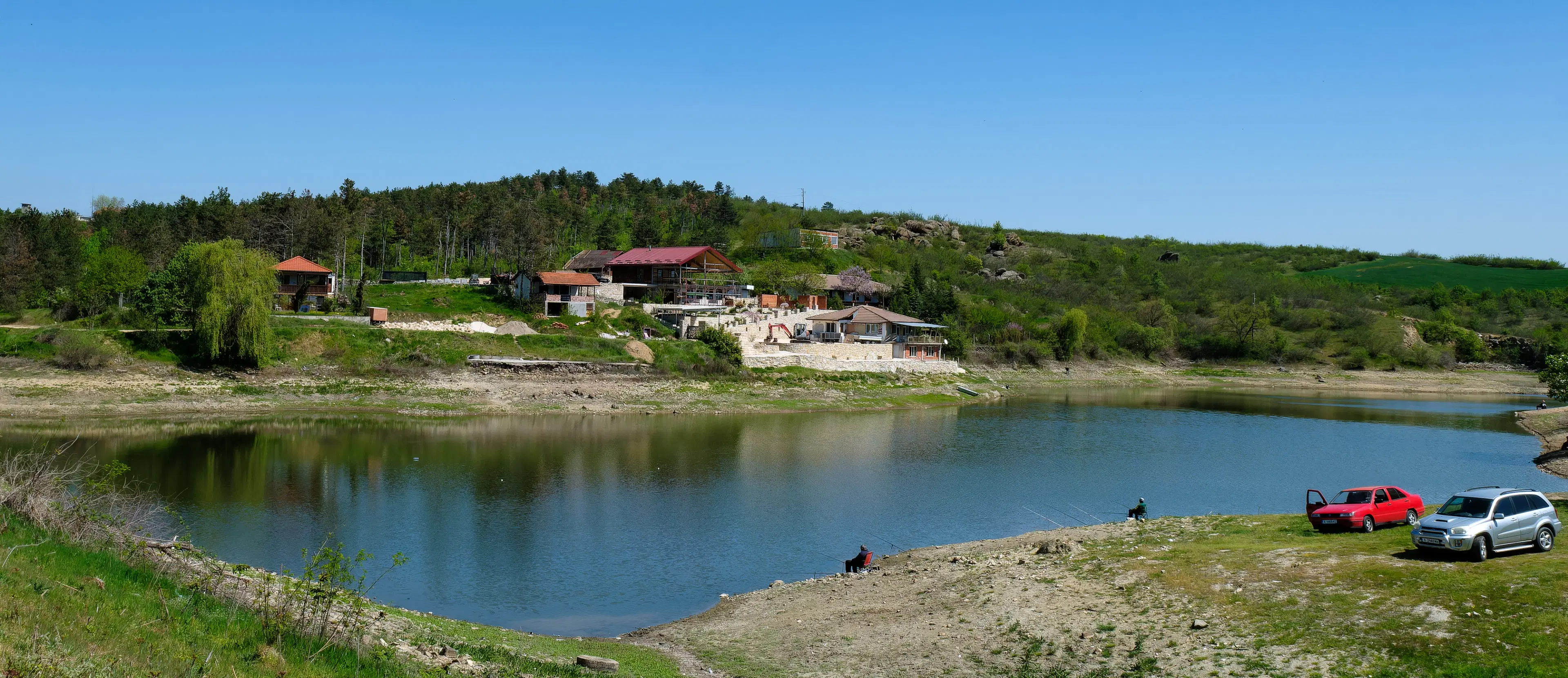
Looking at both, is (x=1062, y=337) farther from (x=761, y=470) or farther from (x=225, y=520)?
(x=225, y=520)

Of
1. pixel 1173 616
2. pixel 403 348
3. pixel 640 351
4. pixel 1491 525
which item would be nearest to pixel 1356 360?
pixel 640 351

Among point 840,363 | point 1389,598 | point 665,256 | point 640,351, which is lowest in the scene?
point 840,363

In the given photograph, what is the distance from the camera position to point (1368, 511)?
2356 cm

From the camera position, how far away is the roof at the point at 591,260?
100 m

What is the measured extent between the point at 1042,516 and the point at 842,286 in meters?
77.3

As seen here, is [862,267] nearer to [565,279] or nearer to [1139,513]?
[565,279]

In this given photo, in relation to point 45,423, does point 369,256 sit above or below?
above

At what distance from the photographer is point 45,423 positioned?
46.8 meters

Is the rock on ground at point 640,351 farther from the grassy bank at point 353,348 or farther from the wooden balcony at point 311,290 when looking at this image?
the wooden balcony at point 311,290

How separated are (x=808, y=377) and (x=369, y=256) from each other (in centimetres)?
6432

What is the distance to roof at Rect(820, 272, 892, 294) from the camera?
111 m

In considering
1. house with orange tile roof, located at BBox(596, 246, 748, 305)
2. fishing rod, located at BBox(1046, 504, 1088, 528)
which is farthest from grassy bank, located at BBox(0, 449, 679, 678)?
house with orange tile roof, located at BBox(596, 246, 748, 305)

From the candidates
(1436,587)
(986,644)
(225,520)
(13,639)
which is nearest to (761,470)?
(225,520)

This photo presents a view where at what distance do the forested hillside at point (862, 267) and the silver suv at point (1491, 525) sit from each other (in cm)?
7092
